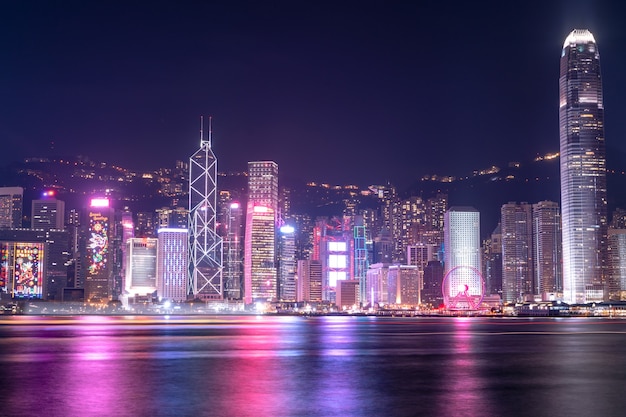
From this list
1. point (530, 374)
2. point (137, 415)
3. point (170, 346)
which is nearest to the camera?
point (137, 415)

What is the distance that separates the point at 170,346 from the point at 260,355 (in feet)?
47.4

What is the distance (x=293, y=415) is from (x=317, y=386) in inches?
352

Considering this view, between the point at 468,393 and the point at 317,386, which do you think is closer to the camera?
the point at 468,393

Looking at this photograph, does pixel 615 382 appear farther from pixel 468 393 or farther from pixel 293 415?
pixel 293 415

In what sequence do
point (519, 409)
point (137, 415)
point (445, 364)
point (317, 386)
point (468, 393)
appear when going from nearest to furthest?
1. point (137, 415)
2. point (519, 409)
3. point (468, 393)
4. point (317, 386)
5. point (445, 364)

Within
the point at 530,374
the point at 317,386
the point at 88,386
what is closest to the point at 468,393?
the point at 317,386

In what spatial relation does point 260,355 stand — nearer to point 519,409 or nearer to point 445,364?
point 445,364

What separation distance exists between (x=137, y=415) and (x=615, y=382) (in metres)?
23.0

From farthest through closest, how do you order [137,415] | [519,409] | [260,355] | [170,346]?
[170,346] → [260,355] → [519,409] → [137,415]

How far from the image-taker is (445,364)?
50.4 m

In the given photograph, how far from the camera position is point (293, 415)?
28.9m

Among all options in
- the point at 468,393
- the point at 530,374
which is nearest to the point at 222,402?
the point at 468,393

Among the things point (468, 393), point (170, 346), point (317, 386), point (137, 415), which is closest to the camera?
point (137, 415)

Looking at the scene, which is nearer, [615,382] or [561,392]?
[561,392]
